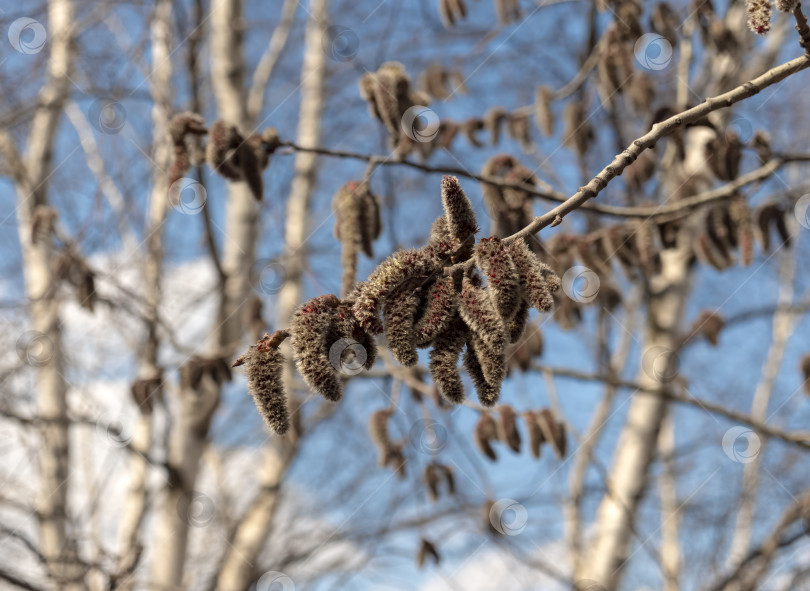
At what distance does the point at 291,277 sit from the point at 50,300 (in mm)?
1534

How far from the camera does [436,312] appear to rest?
116cm

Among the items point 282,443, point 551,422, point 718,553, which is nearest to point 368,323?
point 551,422

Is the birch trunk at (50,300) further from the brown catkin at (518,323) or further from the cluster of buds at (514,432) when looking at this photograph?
the brown catkin at (518,323)

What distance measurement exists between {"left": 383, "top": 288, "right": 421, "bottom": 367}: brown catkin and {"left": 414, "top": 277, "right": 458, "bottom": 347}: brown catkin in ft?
0.05

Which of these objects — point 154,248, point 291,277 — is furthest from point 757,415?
point 154,248

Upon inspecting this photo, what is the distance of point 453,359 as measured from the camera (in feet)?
3.83

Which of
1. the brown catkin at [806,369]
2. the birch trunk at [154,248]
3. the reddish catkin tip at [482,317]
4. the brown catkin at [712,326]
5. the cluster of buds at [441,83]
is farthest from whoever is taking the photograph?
the birch trunk at [154,248]

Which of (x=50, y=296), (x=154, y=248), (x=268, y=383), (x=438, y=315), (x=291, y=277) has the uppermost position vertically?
(x=291, y=277)

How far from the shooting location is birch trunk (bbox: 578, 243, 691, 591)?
3.93m

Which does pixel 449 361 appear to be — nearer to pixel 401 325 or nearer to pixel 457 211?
pixel 401 325

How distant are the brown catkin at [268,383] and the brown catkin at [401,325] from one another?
0.18 meters

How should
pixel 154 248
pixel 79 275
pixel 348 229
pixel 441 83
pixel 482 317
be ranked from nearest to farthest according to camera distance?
pixel 482 317 → pixel 348 229 → pixel 79 275 → pixel 441 83 → pixel 154 248

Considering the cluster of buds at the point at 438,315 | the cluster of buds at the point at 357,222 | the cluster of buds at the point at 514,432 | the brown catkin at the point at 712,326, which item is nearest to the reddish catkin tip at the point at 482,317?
the cluster of buds at the point at 438,315

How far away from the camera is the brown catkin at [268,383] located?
1.16m
